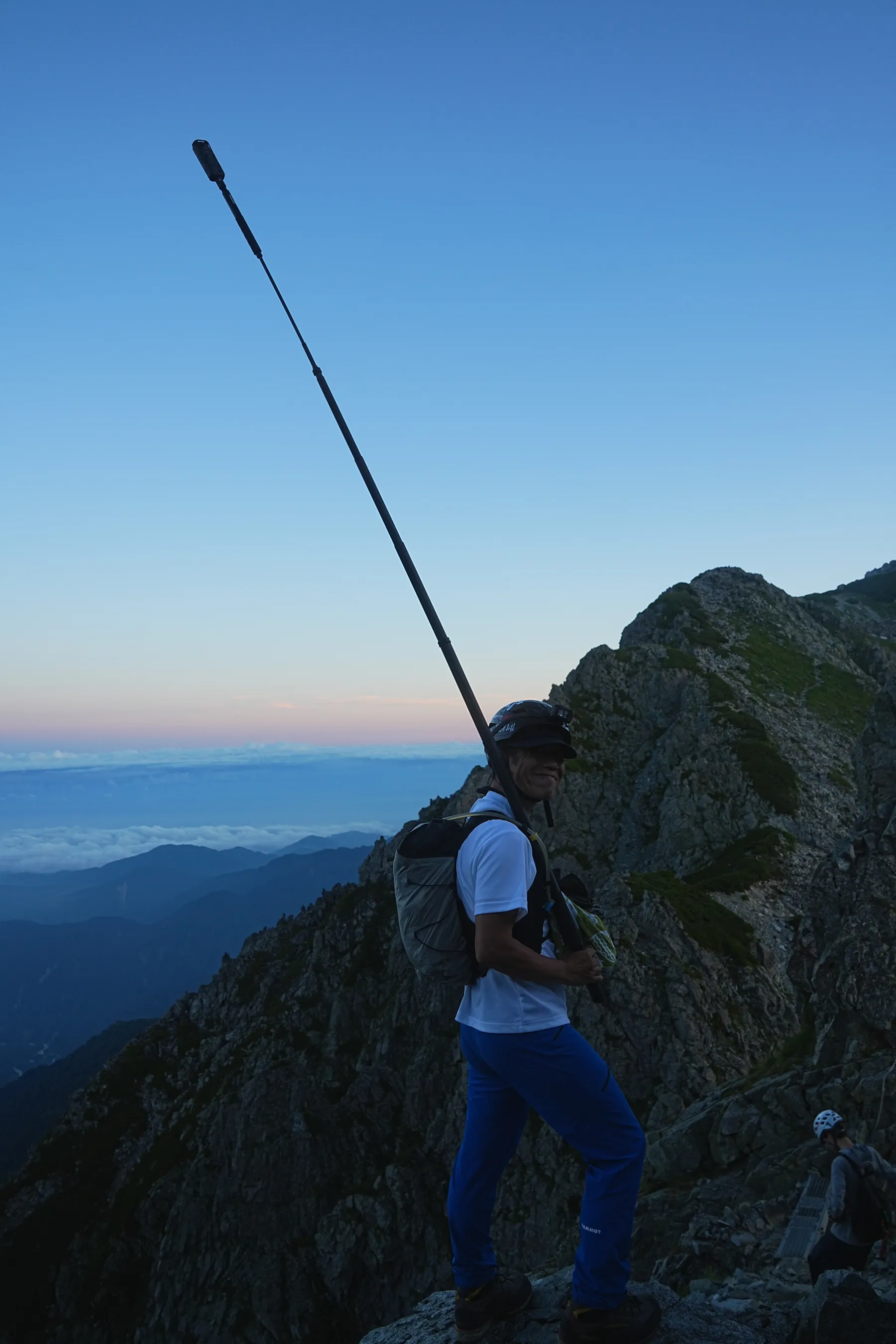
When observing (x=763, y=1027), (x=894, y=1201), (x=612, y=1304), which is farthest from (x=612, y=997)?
(x=612, y=1304)

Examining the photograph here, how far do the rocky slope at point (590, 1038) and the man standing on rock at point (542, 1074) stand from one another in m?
4.81

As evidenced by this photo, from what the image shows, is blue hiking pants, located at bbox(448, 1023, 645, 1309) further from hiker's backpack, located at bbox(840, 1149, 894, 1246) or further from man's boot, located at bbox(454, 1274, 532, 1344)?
hiker's backpack, located at bbox(840, 1149, 894, 1246)

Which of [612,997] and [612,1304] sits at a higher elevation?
[612,1304]

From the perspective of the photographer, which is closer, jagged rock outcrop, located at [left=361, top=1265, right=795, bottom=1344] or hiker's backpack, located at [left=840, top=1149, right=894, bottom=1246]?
jagged rock outcrop, located at [left=361, top=1265, right=795, bottom=1344]

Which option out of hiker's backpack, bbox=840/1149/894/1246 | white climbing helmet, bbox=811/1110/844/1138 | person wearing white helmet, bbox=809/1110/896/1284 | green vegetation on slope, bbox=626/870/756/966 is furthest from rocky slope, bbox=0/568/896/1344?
hiker's backpack, bbox=840/1149/894/1246

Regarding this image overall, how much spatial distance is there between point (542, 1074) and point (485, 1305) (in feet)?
7.01

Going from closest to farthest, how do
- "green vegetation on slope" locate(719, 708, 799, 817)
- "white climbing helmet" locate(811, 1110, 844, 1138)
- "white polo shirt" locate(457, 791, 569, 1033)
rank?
1. "white polo shirt" locate(457, 791, 569, 1033)
2. "white climbing helmet" locate(811, 1110, 844, 1138)
3. "green vegetation on slope" locate(719, 708, 799, 817)

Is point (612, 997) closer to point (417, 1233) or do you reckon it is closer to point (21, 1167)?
point (417, 1233)

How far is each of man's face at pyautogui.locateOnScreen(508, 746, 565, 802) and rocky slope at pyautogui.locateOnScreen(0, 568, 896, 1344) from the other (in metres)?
6.91

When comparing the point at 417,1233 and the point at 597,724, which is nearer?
the point at 417,1233

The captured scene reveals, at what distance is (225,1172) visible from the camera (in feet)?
142

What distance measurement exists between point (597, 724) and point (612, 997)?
2864 centimetres

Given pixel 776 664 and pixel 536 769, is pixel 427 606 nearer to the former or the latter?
pixel 536 769

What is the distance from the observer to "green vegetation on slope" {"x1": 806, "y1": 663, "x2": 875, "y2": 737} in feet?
206
